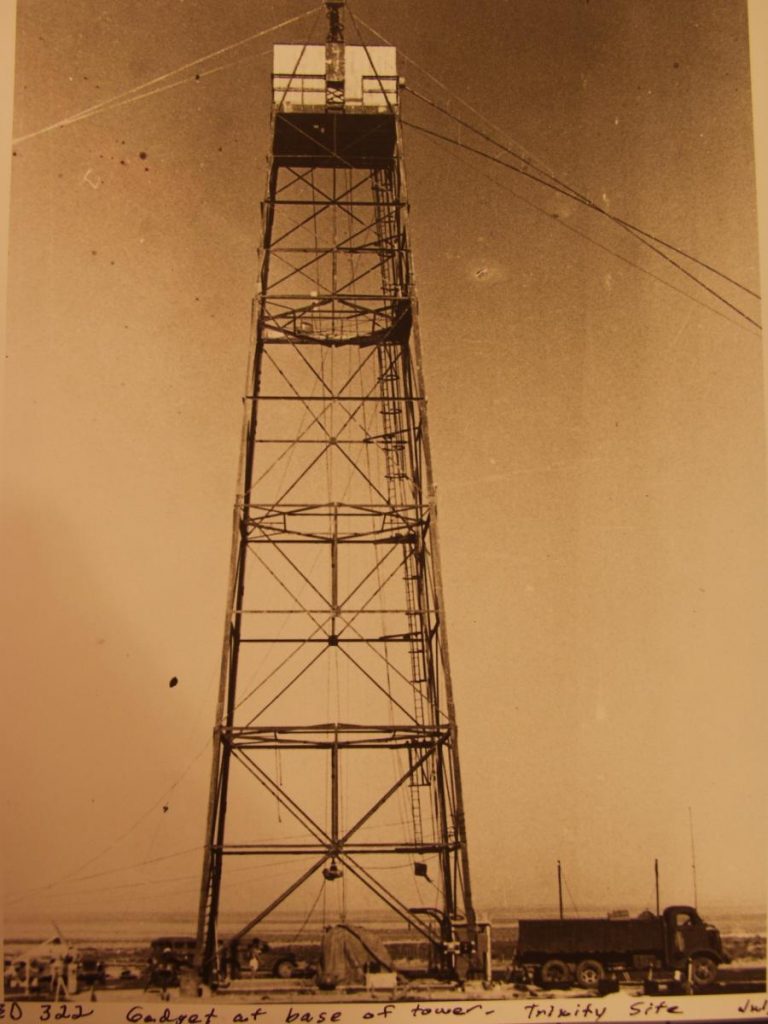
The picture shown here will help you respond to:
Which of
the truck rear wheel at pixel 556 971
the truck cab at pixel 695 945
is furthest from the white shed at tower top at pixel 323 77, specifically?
the truck rear wheel at pixel 556 971

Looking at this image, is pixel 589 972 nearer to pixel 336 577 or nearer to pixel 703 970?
pixel 703 970

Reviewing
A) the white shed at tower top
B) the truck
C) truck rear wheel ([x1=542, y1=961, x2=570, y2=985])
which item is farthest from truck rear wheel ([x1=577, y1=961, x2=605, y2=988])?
the white shed at tower top

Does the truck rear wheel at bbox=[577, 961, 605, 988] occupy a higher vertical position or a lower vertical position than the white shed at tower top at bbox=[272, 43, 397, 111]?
lower

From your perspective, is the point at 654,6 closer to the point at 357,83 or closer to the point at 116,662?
the point at 357,83

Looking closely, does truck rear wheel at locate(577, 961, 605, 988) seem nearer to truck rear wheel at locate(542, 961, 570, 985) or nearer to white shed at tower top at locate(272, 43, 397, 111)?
truck rear wheel at locate(542, 961, 570, 985)

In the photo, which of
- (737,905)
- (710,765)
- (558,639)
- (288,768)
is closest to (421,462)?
(558,639)

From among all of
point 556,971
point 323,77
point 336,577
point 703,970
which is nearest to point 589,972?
point 556,971
